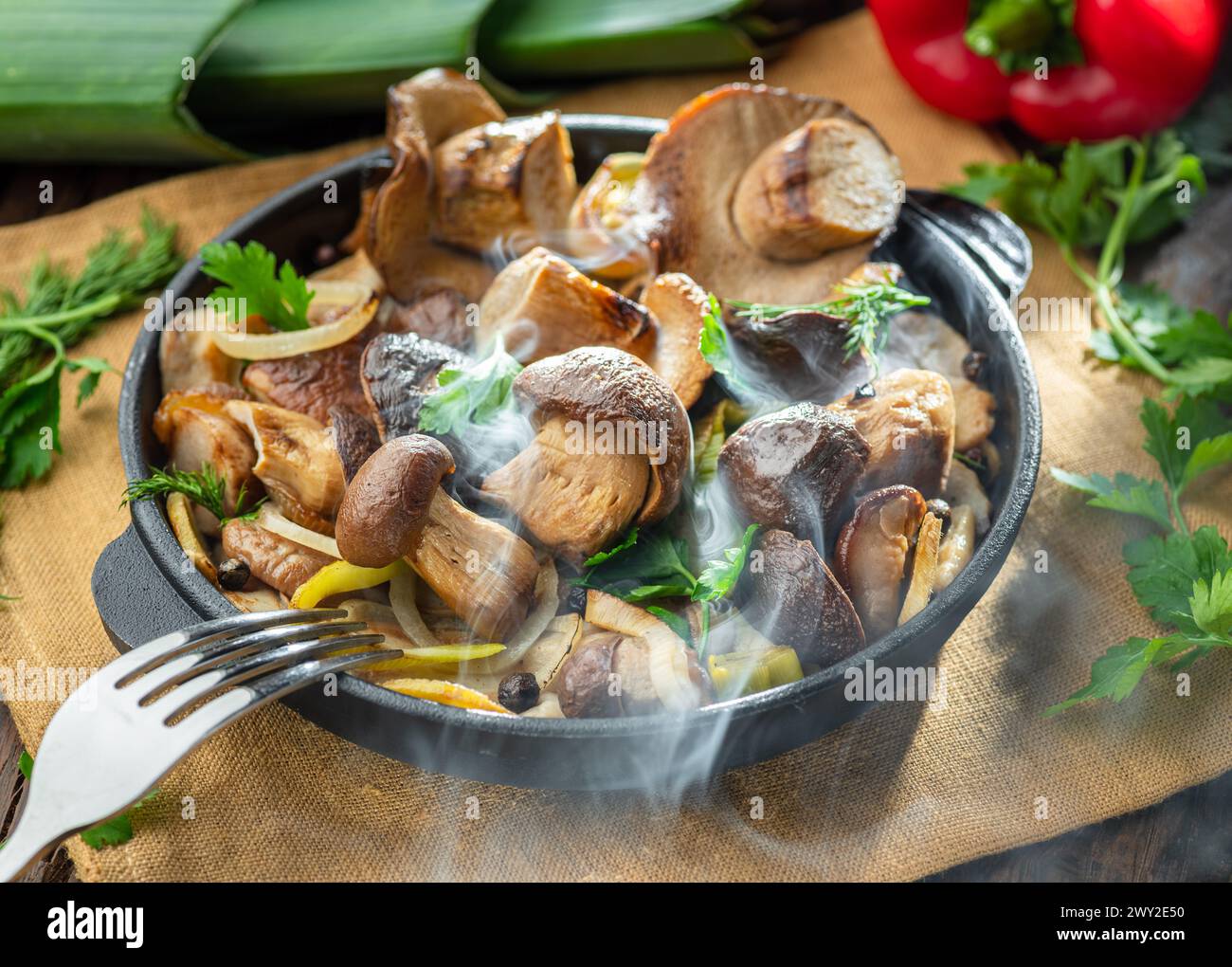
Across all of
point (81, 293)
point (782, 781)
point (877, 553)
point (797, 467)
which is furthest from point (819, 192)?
point (81, 293)

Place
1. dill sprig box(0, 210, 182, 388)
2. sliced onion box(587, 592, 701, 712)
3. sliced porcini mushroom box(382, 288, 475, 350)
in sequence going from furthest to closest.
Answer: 1. dill sprig box(0, 210, 182, 388)
2. sliced porcini mushroom box(382, 288, 475, 350)
3. sliced onion box(587, 592, 701, 712)

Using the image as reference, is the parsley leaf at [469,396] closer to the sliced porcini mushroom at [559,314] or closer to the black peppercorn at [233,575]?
the sliced porcini mushroom at [559,314]

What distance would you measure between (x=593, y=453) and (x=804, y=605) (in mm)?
626

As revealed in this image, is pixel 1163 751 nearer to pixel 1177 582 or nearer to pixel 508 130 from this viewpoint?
pixel 1177 582

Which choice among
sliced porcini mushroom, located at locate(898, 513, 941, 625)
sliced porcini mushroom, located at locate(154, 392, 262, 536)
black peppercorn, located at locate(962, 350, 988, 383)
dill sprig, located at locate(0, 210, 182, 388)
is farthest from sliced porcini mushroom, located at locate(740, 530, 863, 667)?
dill sprig, located at locate(0, 210, 182, 388)

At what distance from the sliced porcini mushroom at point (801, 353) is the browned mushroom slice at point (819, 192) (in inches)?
17.3

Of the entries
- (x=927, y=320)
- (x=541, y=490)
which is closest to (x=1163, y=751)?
(x=927, y=320)

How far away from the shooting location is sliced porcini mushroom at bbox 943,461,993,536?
130 inches

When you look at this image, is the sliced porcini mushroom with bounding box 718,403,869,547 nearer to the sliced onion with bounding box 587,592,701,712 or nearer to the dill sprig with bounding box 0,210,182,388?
the sliced onion with bounding box 587,592,701,712

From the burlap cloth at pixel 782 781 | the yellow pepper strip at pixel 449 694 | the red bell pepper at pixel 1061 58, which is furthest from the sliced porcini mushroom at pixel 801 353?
the red bell pepper at pixel 1061 58

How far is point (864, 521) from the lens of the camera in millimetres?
2928

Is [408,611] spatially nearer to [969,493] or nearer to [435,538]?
[435,538]

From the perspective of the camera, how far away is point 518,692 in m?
2.88

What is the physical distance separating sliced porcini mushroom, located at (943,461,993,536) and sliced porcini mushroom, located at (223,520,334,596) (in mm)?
1764
